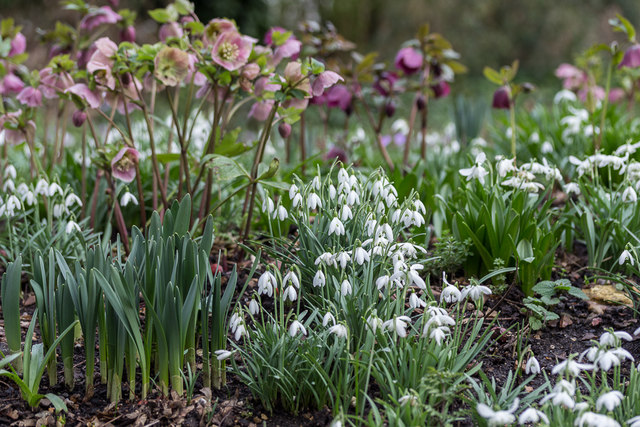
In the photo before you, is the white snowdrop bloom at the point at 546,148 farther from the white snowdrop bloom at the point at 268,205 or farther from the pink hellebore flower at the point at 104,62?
the pink hellebore flower at the point at 104,62

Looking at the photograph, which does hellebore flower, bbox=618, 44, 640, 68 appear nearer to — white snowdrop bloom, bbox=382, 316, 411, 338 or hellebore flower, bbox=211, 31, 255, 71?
hellebore flower, bbox=211, 31, 255, 71

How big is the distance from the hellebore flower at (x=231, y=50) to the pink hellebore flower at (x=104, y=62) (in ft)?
1.29

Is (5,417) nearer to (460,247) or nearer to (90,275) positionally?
(90,275)

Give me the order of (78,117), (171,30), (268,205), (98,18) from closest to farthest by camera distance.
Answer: (268,205), (78,117), (171,30), (98,18)

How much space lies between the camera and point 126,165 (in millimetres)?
2469

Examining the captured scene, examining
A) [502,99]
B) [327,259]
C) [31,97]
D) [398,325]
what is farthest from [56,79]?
[502,99]

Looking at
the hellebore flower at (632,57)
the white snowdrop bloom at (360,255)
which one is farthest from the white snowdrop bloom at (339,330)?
the hellebore flower at (632,57)

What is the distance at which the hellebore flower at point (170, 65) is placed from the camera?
2.30 meters

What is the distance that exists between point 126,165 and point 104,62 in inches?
16.4

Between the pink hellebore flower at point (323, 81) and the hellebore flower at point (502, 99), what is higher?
the pink hellebore flower at point (323, 81)

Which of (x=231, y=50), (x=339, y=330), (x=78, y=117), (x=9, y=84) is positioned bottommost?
(x=339, y=330)

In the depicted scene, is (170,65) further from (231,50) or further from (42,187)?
(42,187)

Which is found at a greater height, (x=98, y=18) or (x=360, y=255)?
(x=98, y=18)

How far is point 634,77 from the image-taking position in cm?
492
